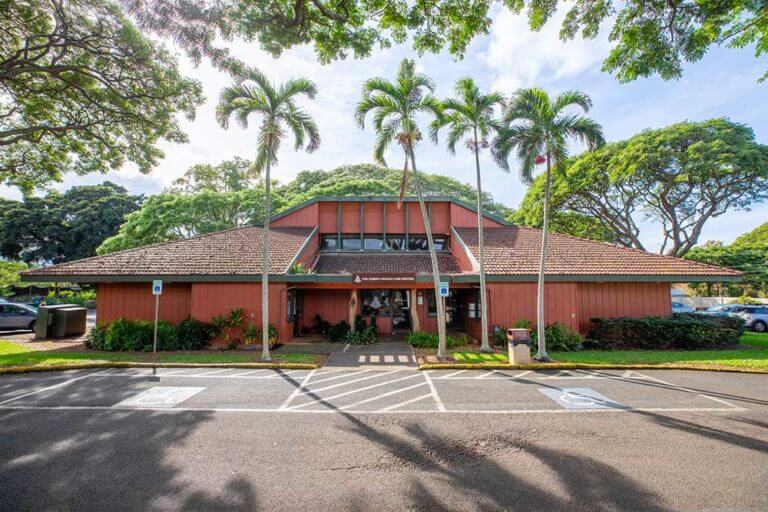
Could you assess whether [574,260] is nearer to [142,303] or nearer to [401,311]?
[401,311]

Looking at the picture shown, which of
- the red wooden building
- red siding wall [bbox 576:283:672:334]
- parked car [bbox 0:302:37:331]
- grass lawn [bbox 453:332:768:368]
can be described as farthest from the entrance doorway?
parked car [bbox 0:302:37:331]

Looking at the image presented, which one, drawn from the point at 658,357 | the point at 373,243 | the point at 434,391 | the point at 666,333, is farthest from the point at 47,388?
the point at 666,333

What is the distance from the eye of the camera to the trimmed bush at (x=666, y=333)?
41.3 ft

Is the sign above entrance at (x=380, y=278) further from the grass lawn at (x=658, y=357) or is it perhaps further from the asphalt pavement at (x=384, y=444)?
the asphalt pavement at (x=384, y=444)

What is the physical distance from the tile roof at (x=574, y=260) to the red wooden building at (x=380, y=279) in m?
0.05

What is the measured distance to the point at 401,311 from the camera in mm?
16516

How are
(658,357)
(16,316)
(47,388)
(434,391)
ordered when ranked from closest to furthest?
1. (434,391)
2. (47,388)
3. (658,357)
4. (16,316)

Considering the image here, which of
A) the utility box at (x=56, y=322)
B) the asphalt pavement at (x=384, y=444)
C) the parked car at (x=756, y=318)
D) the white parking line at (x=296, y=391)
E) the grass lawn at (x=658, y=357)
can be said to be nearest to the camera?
the asphalt pavement at (x=384, y=444)

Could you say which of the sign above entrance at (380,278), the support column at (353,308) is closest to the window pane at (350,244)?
the support column at (353,308)

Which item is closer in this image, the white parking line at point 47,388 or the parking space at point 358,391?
the parking space at point 358,391

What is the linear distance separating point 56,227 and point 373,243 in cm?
4307

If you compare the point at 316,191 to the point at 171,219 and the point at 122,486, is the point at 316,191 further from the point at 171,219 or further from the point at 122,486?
the point at 122,486

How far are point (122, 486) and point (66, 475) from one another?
37.5 inches

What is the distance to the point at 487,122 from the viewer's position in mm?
11680
